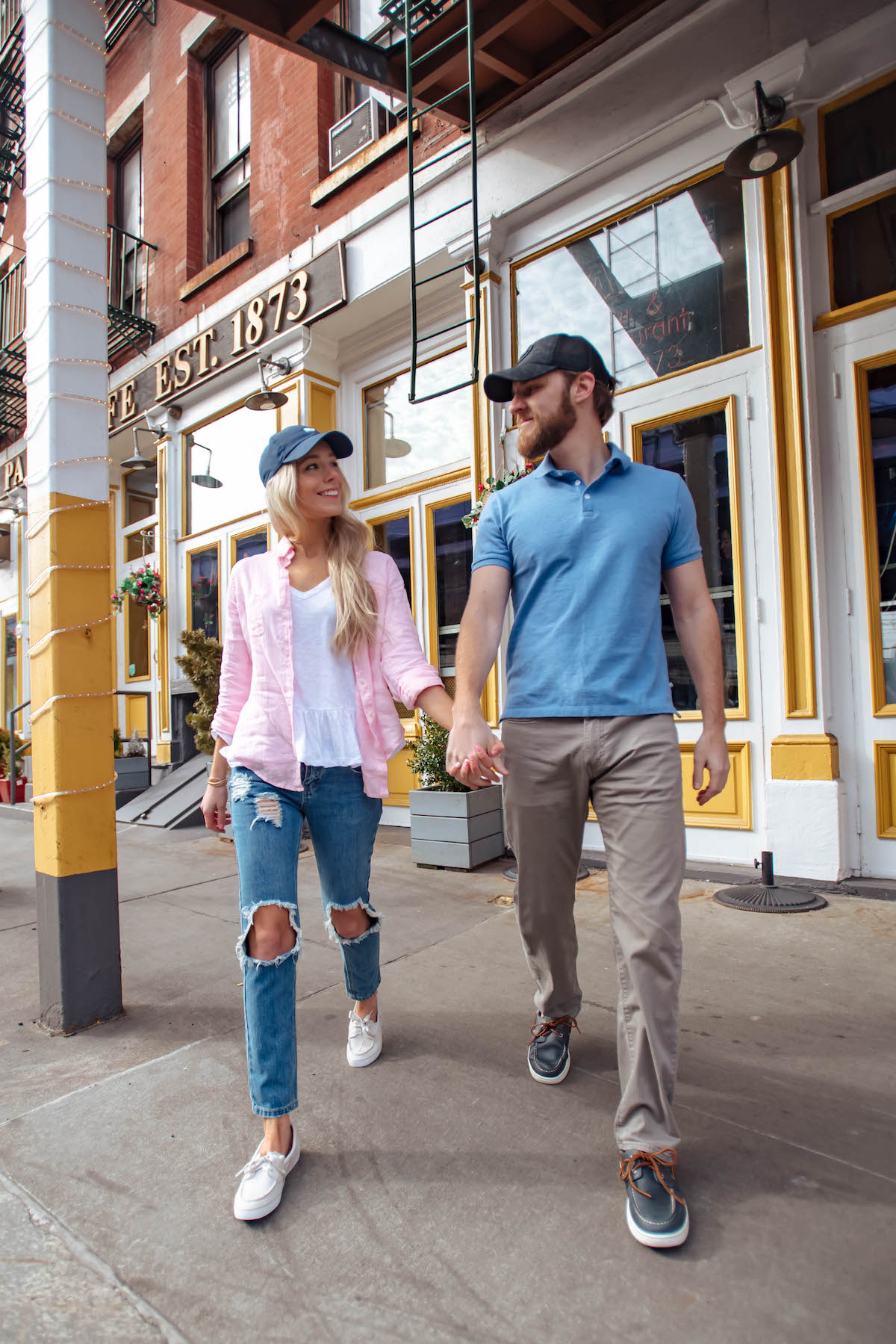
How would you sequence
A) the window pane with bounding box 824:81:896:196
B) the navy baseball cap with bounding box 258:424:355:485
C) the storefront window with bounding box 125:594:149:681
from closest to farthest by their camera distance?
1. the navy baseball cap with bounding box 258:424:355:485
2. the window pane with bounding box 824:81:896:196
3. the storefront window with bounding box 125:594:149:681

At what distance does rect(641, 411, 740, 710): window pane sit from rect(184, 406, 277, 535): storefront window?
4990 millimetres

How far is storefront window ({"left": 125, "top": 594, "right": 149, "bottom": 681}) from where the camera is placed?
11.7 metres

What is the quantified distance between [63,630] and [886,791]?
440cm

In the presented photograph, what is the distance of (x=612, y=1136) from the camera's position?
2139 millimetres

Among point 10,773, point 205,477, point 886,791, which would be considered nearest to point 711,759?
point 886,791

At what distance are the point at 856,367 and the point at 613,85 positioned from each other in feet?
8.78

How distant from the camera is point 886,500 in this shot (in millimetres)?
4793

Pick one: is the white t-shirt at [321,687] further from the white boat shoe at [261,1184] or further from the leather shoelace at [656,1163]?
the leather shoelace at [656,1163]

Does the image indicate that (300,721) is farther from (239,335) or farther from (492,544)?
(239,335)

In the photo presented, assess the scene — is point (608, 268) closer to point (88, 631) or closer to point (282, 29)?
point (282, 29)

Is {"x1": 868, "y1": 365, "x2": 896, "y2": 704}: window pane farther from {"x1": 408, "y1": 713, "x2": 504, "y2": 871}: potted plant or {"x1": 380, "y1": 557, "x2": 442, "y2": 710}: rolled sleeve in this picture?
{"x1": 380, "y1": 557, "x2": 442, "y2": 710}: rolled sleeve

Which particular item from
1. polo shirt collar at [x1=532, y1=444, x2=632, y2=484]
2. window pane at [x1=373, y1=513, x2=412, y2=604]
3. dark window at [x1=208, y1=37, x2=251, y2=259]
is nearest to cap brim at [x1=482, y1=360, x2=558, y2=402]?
polo shirt collar at [x1=532, y1=444, x2=632, y2=484]

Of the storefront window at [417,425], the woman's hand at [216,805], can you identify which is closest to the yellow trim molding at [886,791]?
the woman's hand at [216,805]

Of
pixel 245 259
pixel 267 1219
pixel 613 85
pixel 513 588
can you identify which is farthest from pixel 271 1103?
pixel 245 259
